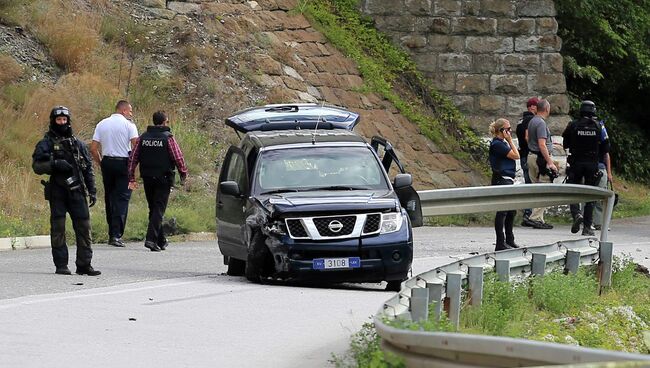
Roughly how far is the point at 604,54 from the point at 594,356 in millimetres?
31340

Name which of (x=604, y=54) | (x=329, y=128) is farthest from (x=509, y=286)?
(x=604, y=54)

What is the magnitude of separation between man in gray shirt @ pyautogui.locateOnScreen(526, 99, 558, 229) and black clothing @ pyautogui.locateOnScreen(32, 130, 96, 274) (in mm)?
9566

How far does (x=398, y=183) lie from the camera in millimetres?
16391

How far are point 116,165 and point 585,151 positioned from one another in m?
7.03

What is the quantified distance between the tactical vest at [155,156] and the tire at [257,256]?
4.64 meters

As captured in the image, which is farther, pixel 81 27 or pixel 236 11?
pixel 236 11

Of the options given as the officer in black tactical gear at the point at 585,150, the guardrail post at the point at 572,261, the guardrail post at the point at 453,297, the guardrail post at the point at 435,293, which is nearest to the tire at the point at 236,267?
the guardrail post at the point at 572,261

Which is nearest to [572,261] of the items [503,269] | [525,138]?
[503,269]

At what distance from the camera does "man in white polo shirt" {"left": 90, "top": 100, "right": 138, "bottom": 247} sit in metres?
21.0

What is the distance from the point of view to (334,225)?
1529 cm

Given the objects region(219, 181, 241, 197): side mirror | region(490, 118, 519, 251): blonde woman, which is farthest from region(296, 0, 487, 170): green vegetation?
region(219, 181, 241, 197): side mirror

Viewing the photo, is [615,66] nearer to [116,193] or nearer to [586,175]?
[586,175]

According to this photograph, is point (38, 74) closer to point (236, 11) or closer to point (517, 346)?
point (236, 11)

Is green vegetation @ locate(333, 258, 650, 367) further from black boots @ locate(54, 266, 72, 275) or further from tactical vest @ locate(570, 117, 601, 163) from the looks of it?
tactical vest @ locate(570, 117, 601, 163)
